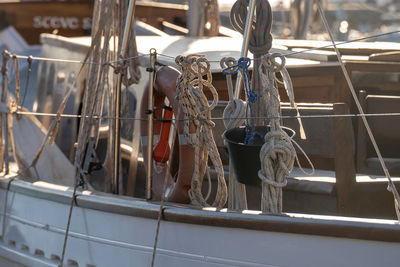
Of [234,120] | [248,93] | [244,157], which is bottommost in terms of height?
[244,157]

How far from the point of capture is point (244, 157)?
3395mm

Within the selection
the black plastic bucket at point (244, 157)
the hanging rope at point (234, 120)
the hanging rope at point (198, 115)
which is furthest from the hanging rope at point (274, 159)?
the hanging rope at point (198, 115)

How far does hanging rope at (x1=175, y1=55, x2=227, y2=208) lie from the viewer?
3.67 meters

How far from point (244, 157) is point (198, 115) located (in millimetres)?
411

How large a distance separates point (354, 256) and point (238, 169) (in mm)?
688

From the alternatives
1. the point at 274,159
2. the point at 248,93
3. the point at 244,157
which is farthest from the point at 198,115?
the point at 274,159

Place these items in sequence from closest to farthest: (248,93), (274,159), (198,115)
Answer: (274,159)
(248,93)
(198,115)

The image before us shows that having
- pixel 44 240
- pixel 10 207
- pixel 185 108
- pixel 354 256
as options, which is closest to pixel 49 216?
pixel 44 240

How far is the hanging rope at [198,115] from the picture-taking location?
367 cm

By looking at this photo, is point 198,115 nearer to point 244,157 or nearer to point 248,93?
point 248,93

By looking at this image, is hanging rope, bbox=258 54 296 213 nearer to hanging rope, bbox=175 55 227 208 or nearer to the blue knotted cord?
the blue knotted cord

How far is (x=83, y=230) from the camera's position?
411 centimetres

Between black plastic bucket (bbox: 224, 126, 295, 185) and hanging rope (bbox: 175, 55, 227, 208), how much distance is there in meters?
0.19

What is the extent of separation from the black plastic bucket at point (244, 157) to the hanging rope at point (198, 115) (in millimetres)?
192
